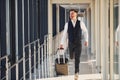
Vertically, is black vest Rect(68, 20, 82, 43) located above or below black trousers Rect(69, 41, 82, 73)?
above

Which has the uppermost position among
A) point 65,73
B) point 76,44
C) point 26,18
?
point 26,18

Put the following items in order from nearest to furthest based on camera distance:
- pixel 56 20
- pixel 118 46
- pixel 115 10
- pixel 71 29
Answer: pixel 118 46 → pixel 115 10 → pixel 71 29 → pixel 56 20

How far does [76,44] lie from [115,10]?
611mm

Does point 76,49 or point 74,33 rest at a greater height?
point 74,33

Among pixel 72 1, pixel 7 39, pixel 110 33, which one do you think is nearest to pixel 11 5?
pixel 7 39

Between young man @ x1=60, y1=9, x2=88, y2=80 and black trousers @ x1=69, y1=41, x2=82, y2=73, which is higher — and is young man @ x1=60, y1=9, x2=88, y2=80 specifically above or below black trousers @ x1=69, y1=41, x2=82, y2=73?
above

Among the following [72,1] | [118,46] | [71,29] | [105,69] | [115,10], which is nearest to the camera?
[118,46]

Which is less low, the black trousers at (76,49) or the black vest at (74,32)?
the black vest at (74,32)

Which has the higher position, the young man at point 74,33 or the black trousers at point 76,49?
the young man at point 74,33

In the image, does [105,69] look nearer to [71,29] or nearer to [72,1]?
[71,29]

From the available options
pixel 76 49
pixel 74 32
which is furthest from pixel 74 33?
pixel 76 49

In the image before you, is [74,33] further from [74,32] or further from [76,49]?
[76,49]

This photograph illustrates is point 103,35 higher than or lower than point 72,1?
lower

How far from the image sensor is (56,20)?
9.88 metres
